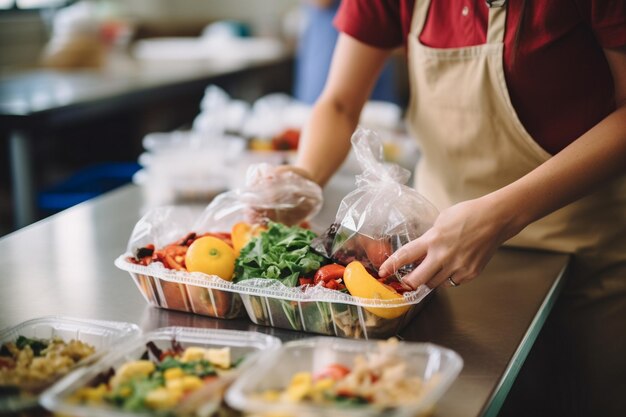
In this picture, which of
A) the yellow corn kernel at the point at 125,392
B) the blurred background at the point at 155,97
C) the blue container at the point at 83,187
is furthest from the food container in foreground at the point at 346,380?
the blue container at the point at 83,187

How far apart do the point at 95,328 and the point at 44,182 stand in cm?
432

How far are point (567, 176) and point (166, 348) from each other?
2.26ft

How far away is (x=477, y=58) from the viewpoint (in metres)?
1.45

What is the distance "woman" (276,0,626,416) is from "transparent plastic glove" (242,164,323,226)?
0.04 metres

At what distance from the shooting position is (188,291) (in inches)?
46.9

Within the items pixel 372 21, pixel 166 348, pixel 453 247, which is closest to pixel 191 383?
pixel 166 348

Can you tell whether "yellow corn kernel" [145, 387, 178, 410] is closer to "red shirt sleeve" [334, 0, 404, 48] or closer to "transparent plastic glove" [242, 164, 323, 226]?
"transparent plastic glove" [242, 164, 323, 226]

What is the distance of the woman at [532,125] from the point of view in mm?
1271

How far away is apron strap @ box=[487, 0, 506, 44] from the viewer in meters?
1.40

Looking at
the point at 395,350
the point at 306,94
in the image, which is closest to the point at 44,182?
the point at 306,94

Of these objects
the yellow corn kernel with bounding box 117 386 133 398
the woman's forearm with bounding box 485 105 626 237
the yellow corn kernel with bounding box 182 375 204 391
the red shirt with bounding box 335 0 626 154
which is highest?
the red shirt with bounding box 335 0 626 154

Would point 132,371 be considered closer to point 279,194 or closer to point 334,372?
point 334,372

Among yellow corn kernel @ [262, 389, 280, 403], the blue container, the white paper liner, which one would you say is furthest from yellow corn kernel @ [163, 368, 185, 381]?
the blue container

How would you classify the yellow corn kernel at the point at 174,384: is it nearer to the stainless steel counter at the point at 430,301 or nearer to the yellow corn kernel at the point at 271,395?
the yellow corn kernel at the point at 271,395
